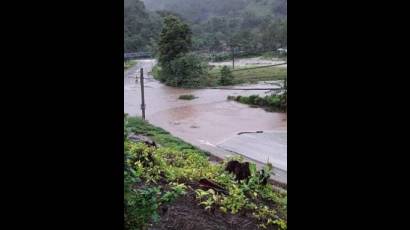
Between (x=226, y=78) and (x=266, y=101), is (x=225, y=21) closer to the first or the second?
(x=226, y=78)

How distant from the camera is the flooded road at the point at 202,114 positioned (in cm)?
525

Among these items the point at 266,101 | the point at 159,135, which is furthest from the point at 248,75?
the point at 159,135

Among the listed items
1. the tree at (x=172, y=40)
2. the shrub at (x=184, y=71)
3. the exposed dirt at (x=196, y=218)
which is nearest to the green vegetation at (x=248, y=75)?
the shrub at (x=184, y=71)

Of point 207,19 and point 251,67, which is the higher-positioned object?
point 207,19

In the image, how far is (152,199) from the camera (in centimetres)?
157

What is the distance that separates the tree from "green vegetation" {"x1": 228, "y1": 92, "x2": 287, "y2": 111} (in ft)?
3.89

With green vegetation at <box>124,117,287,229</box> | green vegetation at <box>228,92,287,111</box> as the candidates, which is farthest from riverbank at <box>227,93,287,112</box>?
green vegetation at <box>124,117,287,229</box>

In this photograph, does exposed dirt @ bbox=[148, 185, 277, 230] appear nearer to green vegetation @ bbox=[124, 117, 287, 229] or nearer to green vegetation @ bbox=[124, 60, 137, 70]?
green vegetation @ bbox=[124, 117, 287, 229]

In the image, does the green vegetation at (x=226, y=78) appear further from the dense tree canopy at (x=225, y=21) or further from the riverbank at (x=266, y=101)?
the dense tree canopy at (x=225, y=21)

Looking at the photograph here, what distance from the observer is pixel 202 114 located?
21.1ft
